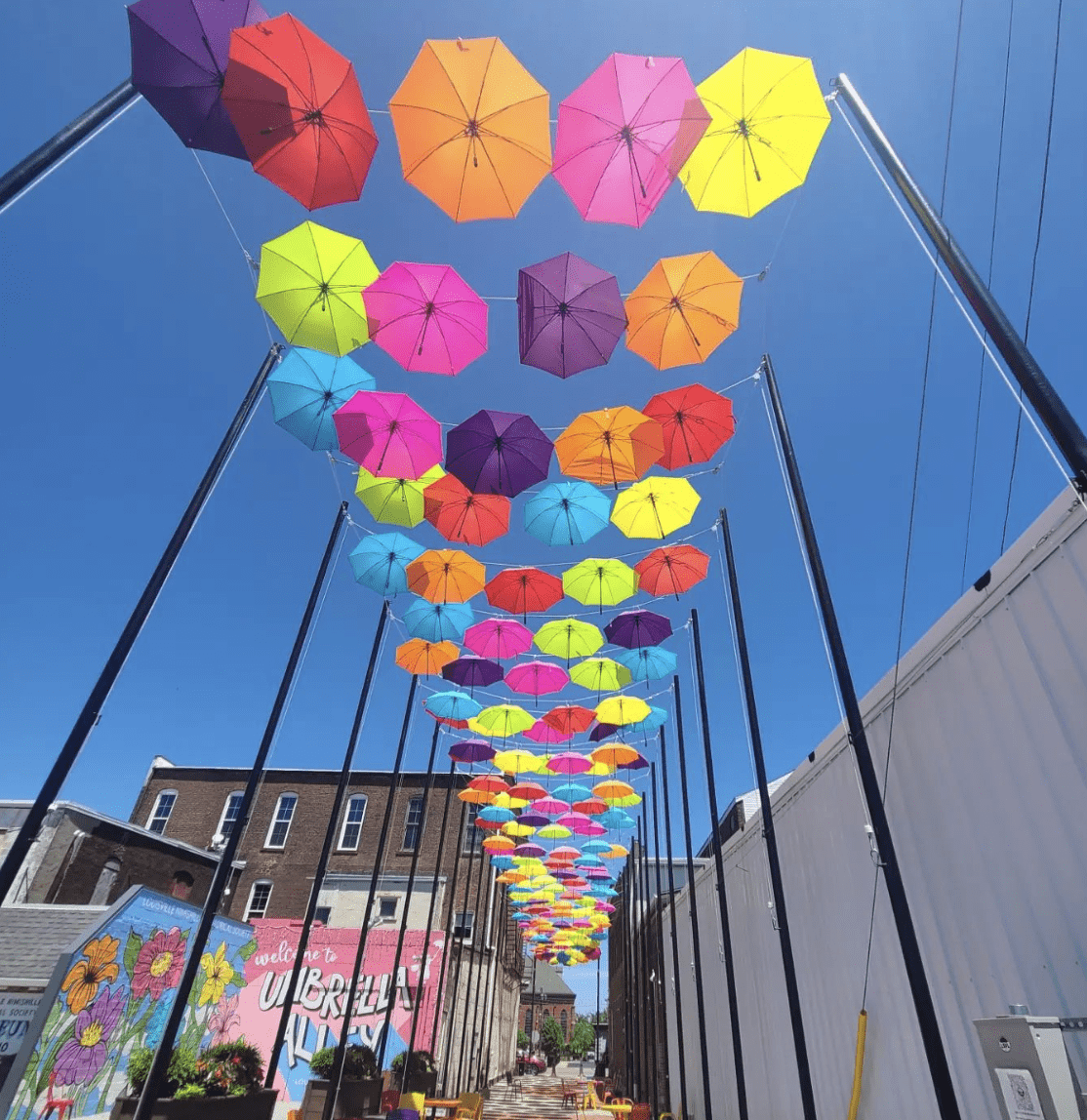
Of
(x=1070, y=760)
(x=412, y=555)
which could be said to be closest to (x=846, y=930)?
(x=1070, y=760)

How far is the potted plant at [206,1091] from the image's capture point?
7.52 m

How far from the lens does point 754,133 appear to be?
6008 millimetres

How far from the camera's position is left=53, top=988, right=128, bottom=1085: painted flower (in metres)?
10.3

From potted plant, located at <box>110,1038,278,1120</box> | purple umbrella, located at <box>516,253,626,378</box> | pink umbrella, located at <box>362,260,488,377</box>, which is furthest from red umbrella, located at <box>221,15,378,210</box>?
potted plant, located at <box>110,1038,278,1120</box>

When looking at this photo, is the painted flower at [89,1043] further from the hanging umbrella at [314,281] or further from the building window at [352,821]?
the building window at [352,821]

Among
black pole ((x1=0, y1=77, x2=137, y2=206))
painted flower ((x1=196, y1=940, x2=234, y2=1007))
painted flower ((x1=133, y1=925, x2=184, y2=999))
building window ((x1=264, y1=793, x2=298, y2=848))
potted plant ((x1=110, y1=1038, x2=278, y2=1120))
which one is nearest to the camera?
black pole ((x1=0, y1=77, x2=137, y2=206))

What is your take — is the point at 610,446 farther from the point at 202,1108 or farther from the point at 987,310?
the point at 202,1108

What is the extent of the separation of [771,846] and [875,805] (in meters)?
2.90

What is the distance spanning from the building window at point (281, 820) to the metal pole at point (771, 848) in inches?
Answer: 952

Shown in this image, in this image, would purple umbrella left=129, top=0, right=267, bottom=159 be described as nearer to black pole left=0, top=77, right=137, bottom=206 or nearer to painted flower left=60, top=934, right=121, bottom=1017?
black pole left=0, top=77, right=137, bottom=206

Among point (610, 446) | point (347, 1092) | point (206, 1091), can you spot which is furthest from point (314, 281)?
point (347, 1092)

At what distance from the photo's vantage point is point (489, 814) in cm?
2048

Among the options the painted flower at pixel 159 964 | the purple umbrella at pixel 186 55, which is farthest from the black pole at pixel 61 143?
the painted flower at pixel 159 964

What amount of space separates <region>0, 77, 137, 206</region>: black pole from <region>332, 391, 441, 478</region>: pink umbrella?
4.18 meters
